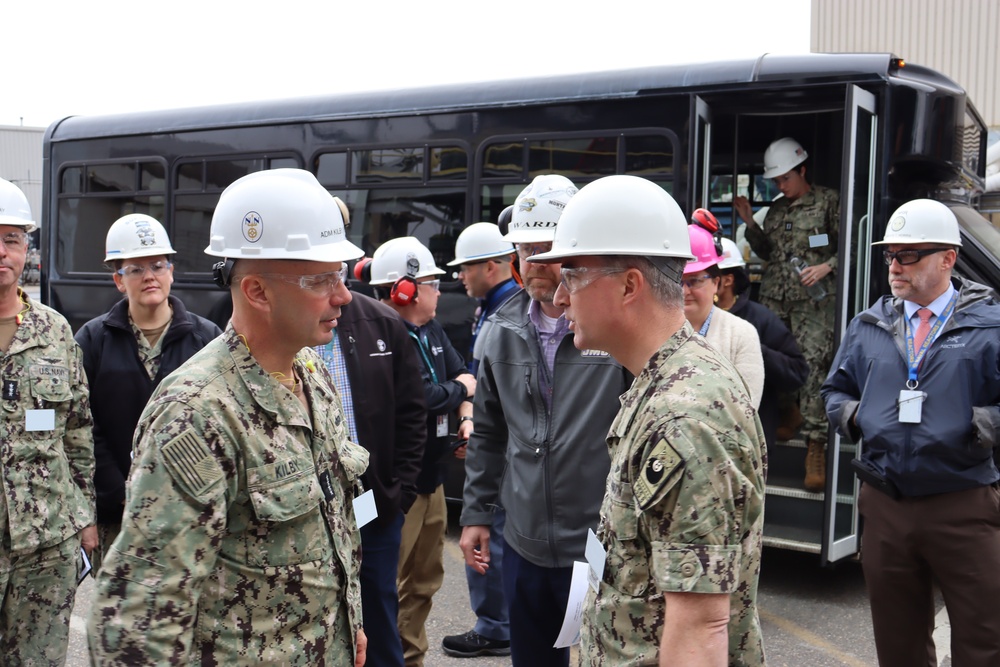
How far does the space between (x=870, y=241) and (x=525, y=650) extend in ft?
10.6

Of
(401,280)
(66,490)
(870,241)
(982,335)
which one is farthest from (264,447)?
(870,241)

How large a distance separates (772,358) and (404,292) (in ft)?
6.66

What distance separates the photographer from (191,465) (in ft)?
5.94

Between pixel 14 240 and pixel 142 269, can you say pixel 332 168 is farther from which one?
pixel 14 240

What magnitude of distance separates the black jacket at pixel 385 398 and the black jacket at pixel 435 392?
64cm

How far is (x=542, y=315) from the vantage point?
10.5ft

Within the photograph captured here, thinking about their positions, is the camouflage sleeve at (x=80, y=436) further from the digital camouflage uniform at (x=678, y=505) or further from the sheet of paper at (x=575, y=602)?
the digital camouflage uniform at (x=678, y=505)

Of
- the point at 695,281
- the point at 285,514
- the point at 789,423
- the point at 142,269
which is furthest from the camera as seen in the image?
the point at 789,423

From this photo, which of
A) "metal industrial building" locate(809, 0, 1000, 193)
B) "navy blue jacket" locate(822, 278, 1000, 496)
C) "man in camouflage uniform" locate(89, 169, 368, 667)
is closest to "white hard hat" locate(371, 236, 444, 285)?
"navy blue jacket" locate(822, 278, 1000, 496)

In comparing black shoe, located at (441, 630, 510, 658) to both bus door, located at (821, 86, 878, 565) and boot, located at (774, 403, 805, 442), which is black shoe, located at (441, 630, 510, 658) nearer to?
bus door, located at (821, 86, 878, 565)

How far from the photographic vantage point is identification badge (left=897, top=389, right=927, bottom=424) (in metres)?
3.69

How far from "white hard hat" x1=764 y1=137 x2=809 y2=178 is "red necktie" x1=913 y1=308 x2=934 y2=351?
250cm

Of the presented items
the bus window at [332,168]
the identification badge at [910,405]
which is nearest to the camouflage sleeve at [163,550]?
the identification badge at [910,405]

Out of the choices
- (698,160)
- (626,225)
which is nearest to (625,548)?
(626,225)
